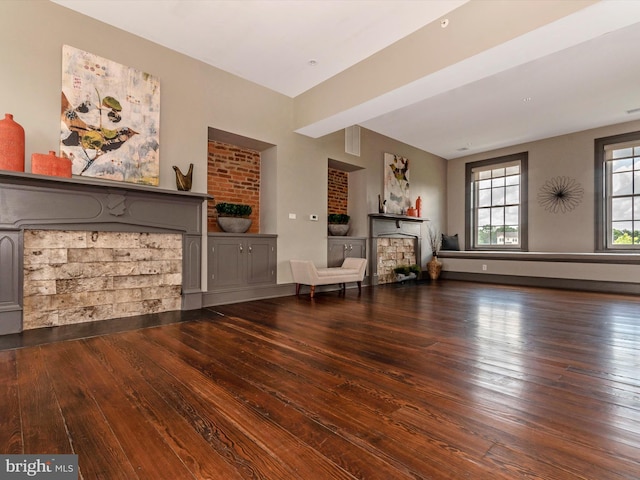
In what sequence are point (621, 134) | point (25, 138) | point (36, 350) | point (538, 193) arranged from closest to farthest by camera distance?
point (36, 350)
point (25, 138)
point (621, 134)
point (538, 193)

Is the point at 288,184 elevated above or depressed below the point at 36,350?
above

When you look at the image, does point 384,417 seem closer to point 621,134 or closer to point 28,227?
point 28,227

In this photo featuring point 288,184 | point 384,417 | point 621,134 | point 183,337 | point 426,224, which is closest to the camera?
point 384,417

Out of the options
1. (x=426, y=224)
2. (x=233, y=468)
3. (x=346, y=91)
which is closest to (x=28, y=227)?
(x=233, y=468)

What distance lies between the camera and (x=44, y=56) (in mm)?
3121

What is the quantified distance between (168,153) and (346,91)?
2508 mm

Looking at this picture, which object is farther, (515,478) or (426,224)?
(426,224)

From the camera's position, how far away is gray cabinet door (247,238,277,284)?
4730 mm

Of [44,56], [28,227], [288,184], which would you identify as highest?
[44,56]

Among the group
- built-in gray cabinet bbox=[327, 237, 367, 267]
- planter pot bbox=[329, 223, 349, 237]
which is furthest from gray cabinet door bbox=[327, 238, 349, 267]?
planter pot bbox=[329, 223, 349, 237]

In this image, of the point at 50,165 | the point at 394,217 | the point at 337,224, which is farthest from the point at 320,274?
the point at 50,165

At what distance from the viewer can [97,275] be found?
334 centimetres

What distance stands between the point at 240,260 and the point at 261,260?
1.16 ft

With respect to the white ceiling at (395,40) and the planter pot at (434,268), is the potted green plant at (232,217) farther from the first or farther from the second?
the planter pot at (434,268)
